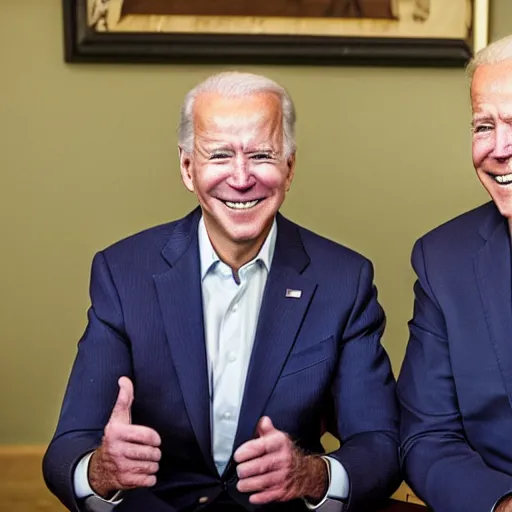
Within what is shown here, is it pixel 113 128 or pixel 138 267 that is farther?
pixel 113 128

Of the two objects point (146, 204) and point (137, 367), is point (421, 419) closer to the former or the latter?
point (137, 367)

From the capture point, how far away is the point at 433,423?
166cm

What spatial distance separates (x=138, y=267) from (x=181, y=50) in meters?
1.06

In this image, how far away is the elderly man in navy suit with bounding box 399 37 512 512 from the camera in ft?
5.15

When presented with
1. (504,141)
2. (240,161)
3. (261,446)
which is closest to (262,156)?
(240,161)

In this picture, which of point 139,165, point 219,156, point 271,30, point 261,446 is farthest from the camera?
point 139,165

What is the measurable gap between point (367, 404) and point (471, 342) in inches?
8.7

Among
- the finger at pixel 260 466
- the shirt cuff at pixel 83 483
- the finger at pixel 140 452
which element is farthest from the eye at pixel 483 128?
the shirt cuff at pixel 83 483

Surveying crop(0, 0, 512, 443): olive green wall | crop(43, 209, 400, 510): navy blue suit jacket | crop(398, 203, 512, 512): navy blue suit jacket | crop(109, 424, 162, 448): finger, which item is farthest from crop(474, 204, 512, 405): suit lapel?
crop(0, 0, 512, 443): olive green wall

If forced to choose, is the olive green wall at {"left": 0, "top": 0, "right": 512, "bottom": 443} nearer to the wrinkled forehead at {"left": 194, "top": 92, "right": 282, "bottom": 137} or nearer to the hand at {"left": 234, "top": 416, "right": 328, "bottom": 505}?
the wrinkled forehead at {"left": 194, "top": 92, "right": 282, "bottom": 137}

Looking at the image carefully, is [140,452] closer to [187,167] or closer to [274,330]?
[274,330]

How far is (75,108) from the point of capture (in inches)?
106

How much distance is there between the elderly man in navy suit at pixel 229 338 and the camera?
1.66 m

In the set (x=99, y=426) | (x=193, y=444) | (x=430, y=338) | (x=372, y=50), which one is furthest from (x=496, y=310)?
(x=372, y=50)
